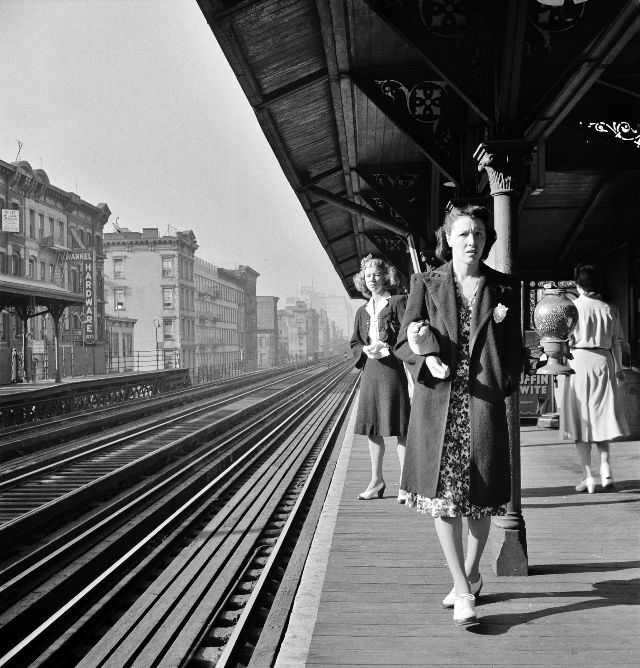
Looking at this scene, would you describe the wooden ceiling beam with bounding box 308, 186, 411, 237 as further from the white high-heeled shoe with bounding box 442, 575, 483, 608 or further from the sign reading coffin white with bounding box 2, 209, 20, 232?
the sign reading coffin white with bounding box 2, 209, 20, 232

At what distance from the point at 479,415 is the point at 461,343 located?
336mm

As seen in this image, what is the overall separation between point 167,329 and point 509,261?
68.1 meters

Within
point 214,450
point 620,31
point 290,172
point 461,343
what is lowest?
point 214,450

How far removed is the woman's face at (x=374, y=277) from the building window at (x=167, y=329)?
213ft

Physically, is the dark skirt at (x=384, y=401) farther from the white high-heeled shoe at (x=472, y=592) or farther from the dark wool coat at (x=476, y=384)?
the dark wool coat at (x=476, y=384)

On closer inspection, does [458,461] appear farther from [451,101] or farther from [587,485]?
[451,101]

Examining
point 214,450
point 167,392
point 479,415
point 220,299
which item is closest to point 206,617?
point 479,415

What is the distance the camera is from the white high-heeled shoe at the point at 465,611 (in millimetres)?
3551

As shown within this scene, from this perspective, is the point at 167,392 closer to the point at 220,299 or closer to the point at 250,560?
the point at 250,560

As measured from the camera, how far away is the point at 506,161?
4.33 metres

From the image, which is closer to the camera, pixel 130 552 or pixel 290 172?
pixel 130 552

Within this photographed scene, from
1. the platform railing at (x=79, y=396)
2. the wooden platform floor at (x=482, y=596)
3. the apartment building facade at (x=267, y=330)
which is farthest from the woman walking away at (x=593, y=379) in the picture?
the apartment building facade at (x=267, y=330)

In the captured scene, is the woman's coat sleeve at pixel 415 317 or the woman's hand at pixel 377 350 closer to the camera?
the woman's coat sleeve at pixel 415 317

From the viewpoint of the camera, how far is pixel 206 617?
514cm
